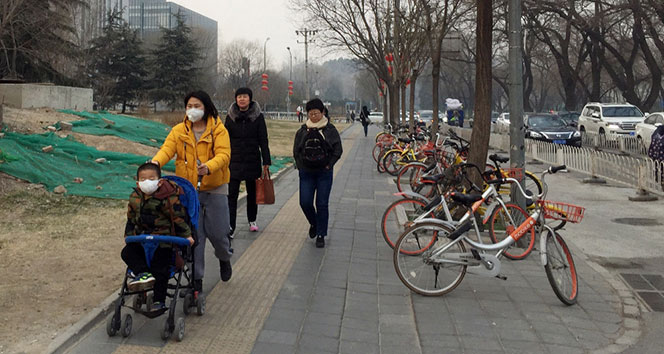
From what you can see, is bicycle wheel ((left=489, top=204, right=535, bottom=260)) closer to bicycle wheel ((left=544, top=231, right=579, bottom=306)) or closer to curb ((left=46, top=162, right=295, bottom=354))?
bicycle wheel ((left=544, top=231, right=579, bottom=306))

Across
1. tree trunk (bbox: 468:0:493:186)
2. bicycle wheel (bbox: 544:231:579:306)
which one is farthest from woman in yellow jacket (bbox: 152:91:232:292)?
tree trunk (bbox: 468:0:493:186)

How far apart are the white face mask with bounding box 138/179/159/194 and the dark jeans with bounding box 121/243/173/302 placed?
0.37 metres

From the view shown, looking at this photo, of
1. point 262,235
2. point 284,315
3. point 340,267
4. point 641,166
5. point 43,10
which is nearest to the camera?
point 284,315

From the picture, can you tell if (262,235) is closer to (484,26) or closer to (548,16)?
(484,26)

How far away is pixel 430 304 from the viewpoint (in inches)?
190

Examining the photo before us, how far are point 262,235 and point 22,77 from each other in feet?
69.5

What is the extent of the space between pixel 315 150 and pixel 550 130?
18864 mm

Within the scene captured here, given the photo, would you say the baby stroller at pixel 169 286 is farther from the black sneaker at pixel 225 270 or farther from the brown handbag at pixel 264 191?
the brown handbag at pixel 264 191

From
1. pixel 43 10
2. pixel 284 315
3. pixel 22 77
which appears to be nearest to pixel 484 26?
pixel 284 315

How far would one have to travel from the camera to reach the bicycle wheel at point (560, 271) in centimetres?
488

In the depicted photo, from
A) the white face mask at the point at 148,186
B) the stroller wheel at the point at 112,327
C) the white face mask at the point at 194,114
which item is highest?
the white face mask at the point at 194,114

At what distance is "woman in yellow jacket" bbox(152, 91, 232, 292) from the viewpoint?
4.49 metres

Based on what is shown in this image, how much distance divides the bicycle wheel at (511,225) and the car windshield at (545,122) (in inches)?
720

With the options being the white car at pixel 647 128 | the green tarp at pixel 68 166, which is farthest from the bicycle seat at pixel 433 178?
the white car at pixel 647 128
